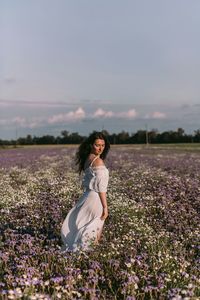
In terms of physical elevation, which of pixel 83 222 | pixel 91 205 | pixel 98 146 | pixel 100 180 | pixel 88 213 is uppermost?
pixel 98 146

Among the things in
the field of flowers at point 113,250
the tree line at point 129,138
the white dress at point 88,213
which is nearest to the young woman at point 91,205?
the white dress at point 88,213

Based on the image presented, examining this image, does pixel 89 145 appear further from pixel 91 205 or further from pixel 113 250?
pixel 113 250

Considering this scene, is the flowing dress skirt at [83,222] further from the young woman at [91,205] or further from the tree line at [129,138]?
the tree line at [129,138]

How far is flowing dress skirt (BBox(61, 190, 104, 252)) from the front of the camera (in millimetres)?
7863

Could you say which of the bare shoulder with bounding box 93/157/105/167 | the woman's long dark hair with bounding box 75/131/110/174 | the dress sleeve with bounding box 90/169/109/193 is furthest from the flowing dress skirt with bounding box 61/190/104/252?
the woman's long dark hair with bounding box 75/131/110/174

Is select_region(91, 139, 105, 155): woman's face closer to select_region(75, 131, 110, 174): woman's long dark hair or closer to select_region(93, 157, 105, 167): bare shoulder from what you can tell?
select_region(75, 131, 110, 174): woman's long dark hair

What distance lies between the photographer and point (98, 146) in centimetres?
835

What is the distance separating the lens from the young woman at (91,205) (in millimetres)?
7945

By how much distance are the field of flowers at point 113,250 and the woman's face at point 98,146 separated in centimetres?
150

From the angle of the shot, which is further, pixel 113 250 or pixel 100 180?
pixel 100 180

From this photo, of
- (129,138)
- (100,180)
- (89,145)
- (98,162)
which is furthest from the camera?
(129,138)

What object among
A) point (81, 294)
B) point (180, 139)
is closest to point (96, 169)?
point (81, 294)

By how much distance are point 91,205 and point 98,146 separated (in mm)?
1064

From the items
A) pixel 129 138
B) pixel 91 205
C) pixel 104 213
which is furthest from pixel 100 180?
pixel 129 138
